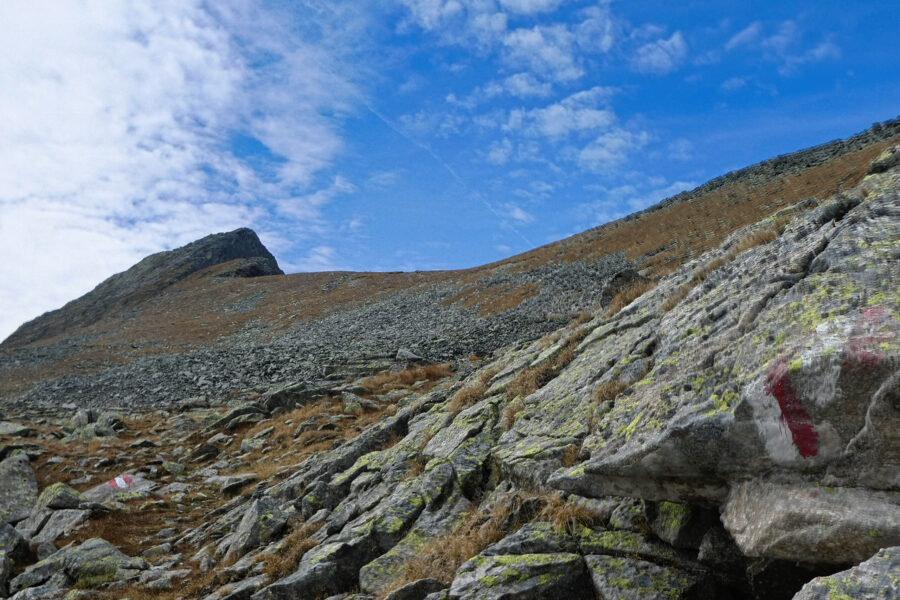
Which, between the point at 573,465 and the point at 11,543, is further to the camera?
the point at 11,543

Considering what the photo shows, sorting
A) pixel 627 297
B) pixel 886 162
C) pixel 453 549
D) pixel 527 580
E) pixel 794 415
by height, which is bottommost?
pixel 527 580

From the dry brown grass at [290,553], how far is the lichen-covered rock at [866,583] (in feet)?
26.5

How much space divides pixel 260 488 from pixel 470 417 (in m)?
7.93

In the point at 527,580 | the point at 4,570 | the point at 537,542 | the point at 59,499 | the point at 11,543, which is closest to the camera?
the point at 527,580

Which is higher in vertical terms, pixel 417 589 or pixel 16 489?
pixel 16 489

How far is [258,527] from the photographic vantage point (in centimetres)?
1083

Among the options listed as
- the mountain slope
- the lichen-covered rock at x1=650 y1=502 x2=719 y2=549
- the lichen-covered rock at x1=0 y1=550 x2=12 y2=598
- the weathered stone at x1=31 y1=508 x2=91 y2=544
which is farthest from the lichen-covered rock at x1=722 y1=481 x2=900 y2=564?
the weathered stone at x1=31 y1=508 x2=91 y2=544

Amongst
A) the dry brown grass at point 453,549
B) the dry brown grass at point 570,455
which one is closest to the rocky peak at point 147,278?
the dry brown grass at point 453,549

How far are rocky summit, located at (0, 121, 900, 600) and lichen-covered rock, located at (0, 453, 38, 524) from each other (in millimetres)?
82

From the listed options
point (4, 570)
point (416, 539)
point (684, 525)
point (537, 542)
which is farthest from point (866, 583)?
point (4, 570)

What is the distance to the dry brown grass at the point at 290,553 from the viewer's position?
8.94 metres

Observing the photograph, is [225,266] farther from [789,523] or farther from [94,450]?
[789,523]

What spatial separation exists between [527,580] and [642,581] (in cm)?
123

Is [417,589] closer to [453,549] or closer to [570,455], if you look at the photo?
[453,549]
